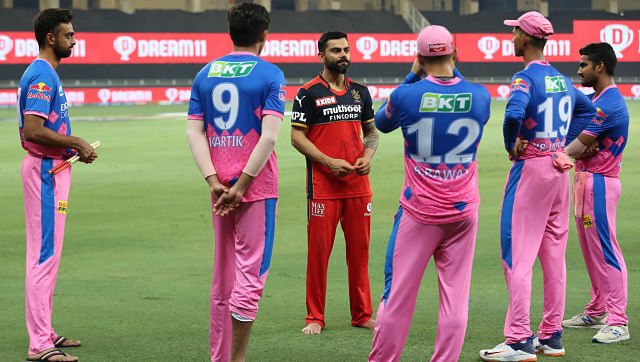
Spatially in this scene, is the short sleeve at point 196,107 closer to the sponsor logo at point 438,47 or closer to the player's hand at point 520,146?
the sponsor logo at point 438,47

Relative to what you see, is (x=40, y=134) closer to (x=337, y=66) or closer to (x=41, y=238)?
(x=41, y=238)

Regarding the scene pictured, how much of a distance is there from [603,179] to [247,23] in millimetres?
3075

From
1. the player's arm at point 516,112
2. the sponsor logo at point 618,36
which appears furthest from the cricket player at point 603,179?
the sponsor logo at point 618,36

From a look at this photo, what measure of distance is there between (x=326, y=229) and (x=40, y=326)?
92.2 inches

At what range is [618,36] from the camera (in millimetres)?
57469

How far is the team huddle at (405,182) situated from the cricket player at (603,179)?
1 centimetres

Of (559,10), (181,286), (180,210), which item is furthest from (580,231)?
(559,10)

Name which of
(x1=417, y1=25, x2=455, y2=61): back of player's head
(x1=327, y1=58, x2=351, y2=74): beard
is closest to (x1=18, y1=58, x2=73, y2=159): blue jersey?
(x1=327, y1=58, x2=351, y2=74): beard

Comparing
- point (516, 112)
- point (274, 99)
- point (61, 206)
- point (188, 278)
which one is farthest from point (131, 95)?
point (274, 99)

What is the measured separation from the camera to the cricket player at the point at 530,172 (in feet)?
23.0

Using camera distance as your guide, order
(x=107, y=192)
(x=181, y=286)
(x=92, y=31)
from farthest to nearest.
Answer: (x=92, y=31)
(x=107, y=192)
(x=181, y=286)

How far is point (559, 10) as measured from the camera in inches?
2960

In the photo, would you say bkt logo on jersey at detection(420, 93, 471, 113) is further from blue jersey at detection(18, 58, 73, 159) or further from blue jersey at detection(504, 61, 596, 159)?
blue jersey at detection(18, 58, 73, 159)

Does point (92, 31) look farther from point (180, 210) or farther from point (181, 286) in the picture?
point (181, 286)
